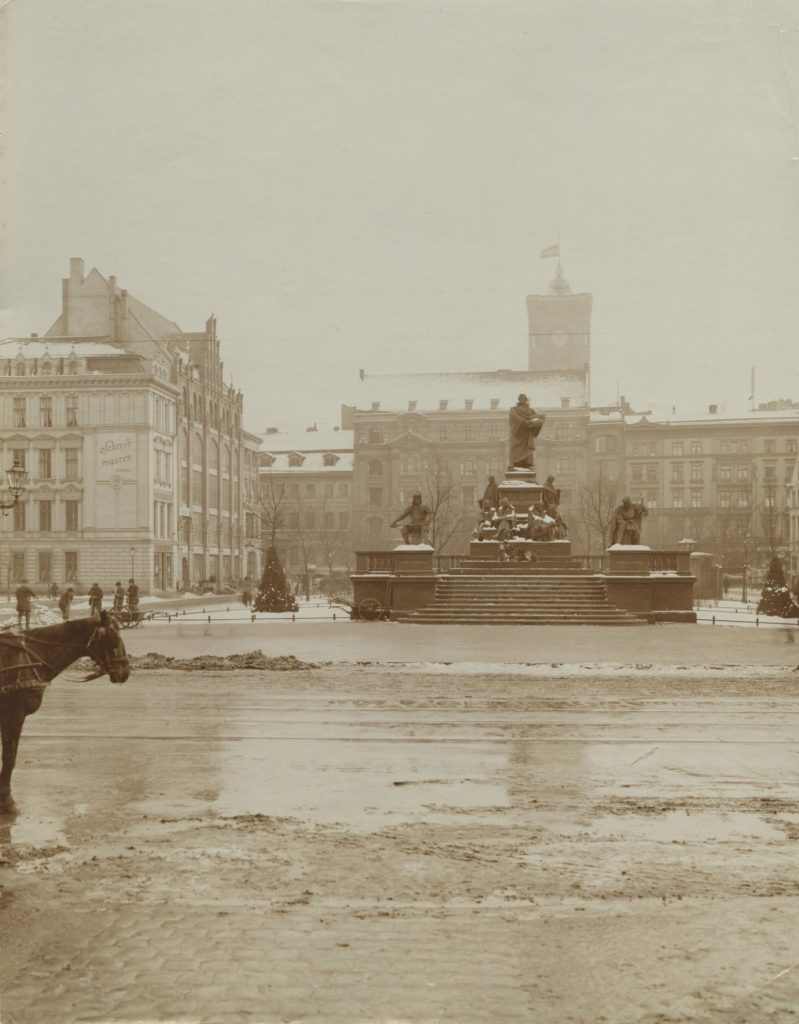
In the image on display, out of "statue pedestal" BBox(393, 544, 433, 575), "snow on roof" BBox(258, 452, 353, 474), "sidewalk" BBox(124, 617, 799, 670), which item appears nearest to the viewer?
"sidewalk" BBox(124, 617, 799, 670)

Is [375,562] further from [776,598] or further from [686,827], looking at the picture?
[686,827]

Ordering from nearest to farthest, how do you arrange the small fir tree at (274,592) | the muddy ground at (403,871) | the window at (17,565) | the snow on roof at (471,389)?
1. the muddy ground at (403,871)
2. the window at (17,565)
3. the small fir tree at (274,592)
4. the snow on roof at (471,389)

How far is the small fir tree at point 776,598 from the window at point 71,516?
23.1m

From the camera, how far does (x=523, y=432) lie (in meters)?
39.0

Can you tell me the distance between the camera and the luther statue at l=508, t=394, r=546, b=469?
38906 millimetres

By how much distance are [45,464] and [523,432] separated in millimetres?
16424

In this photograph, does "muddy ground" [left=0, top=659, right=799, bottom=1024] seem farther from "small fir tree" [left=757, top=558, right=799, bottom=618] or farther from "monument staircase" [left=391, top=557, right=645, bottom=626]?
"small fir tree" [left=757, top=558, right=799, bottom=618]

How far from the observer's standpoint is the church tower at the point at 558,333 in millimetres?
113625

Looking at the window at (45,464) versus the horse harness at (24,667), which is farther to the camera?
the window at (45,464)

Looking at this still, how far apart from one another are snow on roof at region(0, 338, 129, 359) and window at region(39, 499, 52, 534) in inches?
194

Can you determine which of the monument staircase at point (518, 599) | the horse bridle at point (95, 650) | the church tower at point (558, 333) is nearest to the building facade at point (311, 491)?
the church tower at point (558, 333)

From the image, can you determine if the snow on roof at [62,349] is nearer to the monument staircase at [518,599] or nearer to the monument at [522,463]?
the monument staircase at [518,599]

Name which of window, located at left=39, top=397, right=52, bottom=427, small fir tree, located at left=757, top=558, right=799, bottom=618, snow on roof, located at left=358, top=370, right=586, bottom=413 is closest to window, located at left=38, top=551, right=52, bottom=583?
window, located at left=39, top=397, right=52, bottom=427

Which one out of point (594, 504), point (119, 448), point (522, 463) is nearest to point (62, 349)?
point (119, 448)
